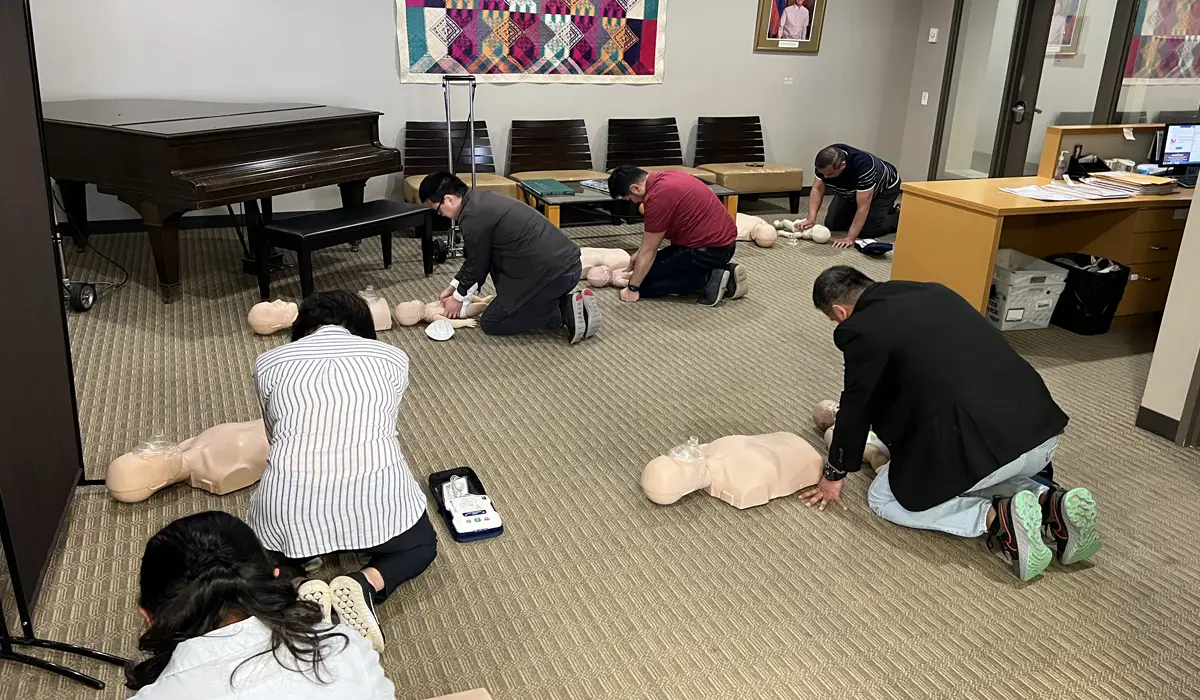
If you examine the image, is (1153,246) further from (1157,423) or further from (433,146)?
(433,146)

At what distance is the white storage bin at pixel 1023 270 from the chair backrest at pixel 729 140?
2.69 m

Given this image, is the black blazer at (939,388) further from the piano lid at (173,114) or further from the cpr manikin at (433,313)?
the piano lid at (173,114)

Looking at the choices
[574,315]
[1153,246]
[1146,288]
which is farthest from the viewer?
[1146,288]

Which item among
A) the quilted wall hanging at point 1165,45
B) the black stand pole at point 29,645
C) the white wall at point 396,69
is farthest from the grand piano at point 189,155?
the quilted wall hanging at point 1165,45

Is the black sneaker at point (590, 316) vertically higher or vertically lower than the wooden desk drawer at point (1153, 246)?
lower

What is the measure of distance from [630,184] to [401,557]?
8.40 ft

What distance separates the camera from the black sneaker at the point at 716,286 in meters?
4.40

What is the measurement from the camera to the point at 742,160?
6.75 metres

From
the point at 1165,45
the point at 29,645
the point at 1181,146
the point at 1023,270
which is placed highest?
the point at 1165,45

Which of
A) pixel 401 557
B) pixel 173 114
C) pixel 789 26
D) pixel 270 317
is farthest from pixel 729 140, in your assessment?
pixel 401 557

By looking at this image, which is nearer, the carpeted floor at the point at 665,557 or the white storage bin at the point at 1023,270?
the carpeted floor at the point at 665,557

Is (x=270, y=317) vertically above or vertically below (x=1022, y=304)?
below

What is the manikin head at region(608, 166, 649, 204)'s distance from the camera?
4246 mm

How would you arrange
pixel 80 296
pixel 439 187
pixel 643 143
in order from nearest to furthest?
pixel 439 187 → pixel 80 296 → pixel 643 143
